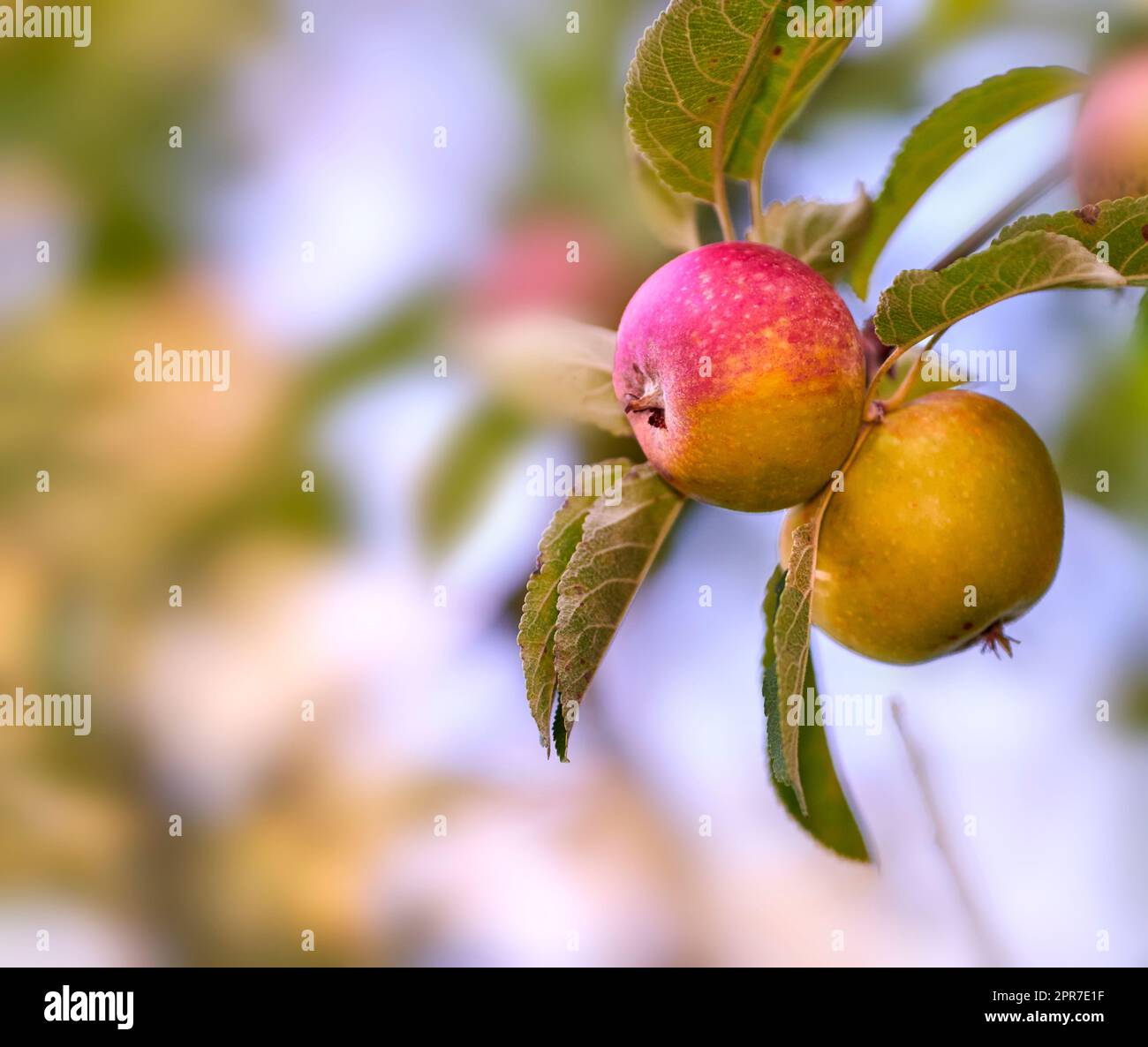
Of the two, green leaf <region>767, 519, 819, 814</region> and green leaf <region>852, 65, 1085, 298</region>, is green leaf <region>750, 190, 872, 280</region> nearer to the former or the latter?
green leaf <region>852, 65, 1085, 298</region>

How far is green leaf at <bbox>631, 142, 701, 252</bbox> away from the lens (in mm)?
569

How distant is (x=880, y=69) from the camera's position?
29.9 inches

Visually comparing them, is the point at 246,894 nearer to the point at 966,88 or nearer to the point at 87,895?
the point at 87,895

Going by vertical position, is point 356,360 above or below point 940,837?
above

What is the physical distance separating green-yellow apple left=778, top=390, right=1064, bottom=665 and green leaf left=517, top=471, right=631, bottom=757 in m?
0.10

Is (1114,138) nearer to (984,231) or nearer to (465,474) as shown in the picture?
(984,231)

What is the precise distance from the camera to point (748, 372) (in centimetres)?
42

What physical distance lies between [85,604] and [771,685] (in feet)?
1.84

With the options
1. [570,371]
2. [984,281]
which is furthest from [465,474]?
[984,281]

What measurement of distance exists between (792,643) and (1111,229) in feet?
0.61

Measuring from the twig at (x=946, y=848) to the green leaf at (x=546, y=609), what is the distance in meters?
0.20

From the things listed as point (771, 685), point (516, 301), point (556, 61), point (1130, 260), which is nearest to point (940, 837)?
point (771, 685)

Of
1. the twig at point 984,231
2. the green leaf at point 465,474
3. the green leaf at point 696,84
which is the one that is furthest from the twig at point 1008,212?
the green leaf at point 465,474

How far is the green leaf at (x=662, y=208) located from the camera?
1.87 feet
